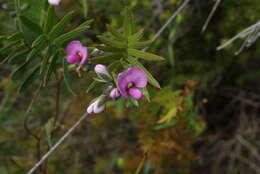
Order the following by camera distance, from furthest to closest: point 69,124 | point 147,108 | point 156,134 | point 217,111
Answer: point 217,111
point 69,124
point 156,134
point 147,108

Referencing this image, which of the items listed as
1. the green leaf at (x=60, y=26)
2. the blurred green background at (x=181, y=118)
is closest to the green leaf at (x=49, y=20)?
the green leaf at (x=60, y=26)

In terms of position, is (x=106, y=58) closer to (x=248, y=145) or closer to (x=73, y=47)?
(x=73, y=47)

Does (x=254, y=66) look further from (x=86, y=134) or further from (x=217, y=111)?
(x=86, y=134)

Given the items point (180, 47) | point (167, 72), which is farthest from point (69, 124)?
point (180, 47)

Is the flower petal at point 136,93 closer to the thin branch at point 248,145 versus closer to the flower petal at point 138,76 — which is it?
the flower petal at point 138,76

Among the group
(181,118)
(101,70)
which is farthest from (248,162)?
(101,70)
